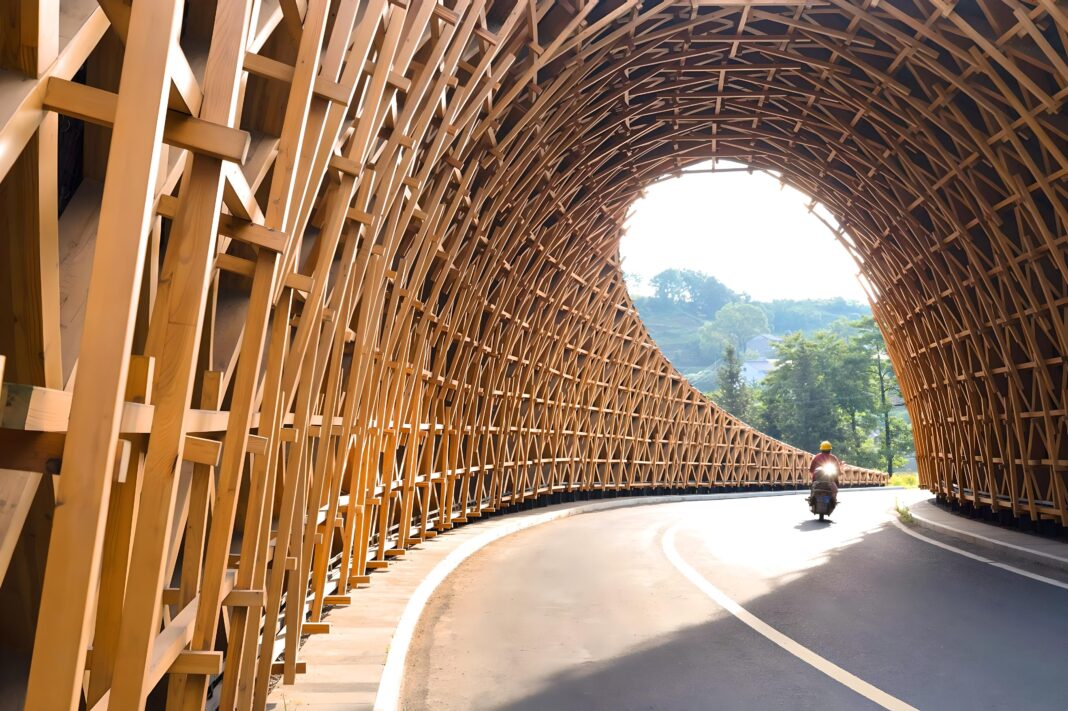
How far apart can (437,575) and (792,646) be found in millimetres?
4414

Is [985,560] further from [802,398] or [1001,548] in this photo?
[802,398]

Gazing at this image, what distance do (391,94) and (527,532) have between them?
36.1ft

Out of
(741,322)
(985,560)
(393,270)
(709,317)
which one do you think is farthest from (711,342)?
(393,270)

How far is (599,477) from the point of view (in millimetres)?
24656

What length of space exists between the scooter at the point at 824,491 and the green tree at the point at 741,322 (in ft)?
391

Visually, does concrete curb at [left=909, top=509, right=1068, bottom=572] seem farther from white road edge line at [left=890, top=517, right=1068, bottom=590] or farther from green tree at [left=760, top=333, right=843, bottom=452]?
green tree at [left=760, top=333, right=843, bottom=452]

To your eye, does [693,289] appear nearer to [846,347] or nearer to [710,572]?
[846,347]

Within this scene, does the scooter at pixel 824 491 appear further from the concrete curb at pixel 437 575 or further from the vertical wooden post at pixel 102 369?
the vertical wooden post at pixel 102 369

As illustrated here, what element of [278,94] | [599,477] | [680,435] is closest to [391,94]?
[278,94]

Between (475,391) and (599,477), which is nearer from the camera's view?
(475,391)

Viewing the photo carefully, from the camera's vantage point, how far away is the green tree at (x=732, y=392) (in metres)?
82.9

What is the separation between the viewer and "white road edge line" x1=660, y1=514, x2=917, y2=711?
5109 millimetres

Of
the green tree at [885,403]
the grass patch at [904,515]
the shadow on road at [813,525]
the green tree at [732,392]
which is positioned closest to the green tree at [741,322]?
the green tree at [732,392]

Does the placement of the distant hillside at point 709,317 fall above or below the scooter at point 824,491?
above
